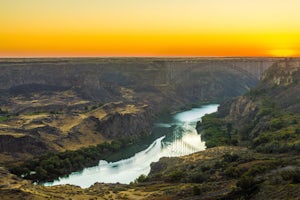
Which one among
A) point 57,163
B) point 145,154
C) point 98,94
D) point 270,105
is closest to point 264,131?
point 145,154

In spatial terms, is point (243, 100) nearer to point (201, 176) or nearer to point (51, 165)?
point (51, 165)

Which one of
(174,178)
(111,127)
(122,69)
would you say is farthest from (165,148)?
(122,69)

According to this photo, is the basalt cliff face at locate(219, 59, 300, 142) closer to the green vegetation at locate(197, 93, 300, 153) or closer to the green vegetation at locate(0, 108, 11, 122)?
the green vegetation at locate(197, 93, 300, 153)

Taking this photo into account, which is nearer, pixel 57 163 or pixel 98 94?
pixel 57 163

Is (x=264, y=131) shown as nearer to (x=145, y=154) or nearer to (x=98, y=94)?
(x=145, y=154)

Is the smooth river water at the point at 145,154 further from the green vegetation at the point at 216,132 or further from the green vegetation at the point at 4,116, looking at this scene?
the green vegetation at the point at 4,116
